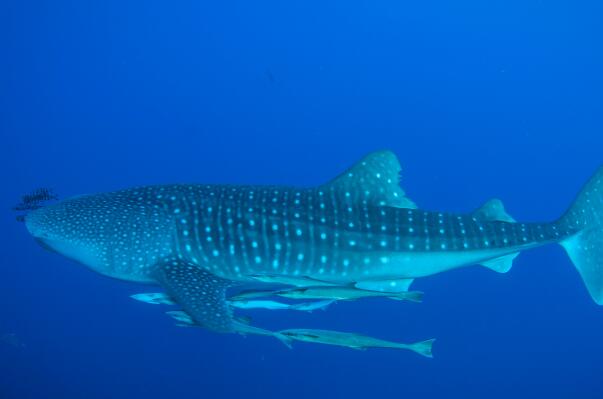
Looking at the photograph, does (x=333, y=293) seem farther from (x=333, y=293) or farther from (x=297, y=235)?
(x=297, y=235)

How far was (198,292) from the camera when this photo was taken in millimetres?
4676

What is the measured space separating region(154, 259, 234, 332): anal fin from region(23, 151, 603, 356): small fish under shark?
0.03m

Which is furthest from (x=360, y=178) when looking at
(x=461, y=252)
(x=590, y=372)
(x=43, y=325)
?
(x=43, y=325)

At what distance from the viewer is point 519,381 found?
13.2 m

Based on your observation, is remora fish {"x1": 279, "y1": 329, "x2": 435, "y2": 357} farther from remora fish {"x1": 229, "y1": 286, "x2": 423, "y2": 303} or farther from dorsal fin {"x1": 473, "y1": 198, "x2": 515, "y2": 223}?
dorsal fin {"x1": 473, "y1": 198, "x2": 515, "y2": 223}

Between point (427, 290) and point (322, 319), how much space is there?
11.4 feet

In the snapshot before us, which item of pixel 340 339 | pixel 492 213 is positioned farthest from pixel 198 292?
pixel 492 213

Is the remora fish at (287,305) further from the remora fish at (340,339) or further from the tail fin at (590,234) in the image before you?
the tail fin at (590,234)

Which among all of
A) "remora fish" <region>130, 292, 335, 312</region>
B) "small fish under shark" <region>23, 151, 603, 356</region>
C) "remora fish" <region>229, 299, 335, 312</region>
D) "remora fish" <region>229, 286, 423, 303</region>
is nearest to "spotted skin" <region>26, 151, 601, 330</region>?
"small fish under shark" <region>23, 151, 603, 356</region>

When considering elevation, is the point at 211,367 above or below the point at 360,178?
below

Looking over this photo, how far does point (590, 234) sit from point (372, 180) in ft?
8.69

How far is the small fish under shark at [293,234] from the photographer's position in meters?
5.08

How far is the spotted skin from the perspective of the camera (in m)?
5.09

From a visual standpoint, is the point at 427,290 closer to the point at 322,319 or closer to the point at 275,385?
the point at 322,319
